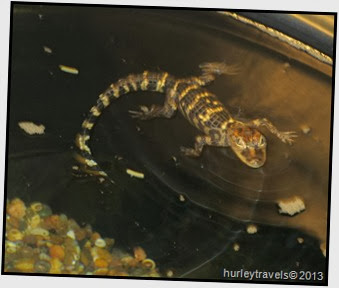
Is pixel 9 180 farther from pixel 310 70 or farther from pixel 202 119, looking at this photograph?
pixel 310 70

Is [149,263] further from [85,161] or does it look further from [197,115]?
[197,115]

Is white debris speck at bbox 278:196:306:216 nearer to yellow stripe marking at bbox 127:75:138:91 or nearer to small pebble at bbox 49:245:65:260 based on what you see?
yellow stripe marking at bbox 127:75:138:91

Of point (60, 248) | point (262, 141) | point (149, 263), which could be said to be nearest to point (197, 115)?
point (262, 141)

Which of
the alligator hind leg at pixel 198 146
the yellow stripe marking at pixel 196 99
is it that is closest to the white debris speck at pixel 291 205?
the alligator hind leg at pixel 198 146

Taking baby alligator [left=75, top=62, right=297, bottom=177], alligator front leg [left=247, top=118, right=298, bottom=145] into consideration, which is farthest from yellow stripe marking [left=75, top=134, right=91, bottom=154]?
alligator front leg [left=247, top=118, right=298, bottom=145]

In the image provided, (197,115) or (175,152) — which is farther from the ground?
(197,115)

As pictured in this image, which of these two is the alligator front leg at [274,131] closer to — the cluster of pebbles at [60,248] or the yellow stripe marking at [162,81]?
the yellow stripe marking at [162,81]
